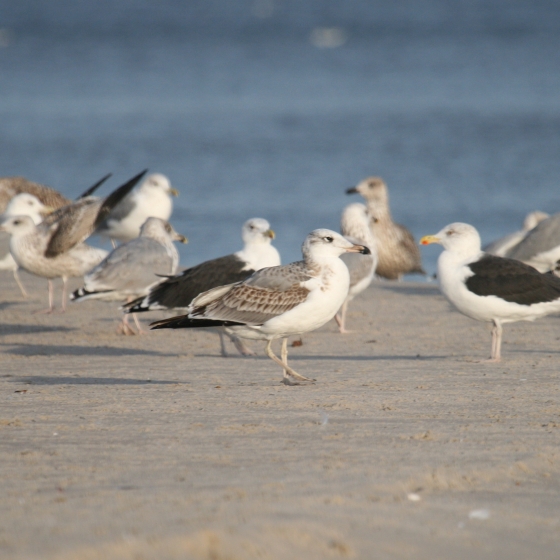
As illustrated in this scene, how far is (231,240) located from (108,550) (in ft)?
48.0

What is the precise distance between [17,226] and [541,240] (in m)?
5.72

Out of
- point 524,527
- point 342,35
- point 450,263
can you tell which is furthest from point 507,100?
point 342,35

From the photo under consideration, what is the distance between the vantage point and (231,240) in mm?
18094

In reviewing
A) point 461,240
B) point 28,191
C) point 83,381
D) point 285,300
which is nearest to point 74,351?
point 83,381

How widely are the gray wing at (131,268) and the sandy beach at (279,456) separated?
125cm

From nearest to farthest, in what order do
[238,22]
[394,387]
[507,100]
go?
[394,387] < [507,100] < [238,22]

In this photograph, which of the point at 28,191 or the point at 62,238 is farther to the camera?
the point at 28,191

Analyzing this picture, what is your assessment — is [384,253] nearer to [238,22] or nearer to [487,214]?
[487,214]

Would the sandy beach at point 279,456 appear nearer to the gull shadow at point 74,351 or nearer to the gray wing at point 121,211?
the gull shadow at point 74,351

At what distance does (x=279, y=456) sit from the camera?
484 cm

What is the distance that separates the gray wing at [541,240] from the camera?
11.6 m

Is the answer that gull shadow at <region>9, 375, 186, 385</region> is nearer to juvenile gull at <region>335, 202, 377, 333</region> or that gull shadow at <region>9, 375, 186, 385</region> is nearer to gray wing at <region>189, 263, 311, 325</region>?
gray wing at <region>189, 263, 311, 325</region>

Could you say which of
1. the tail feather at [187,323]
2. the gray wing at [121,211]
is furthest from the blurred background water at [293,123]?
the tail feather at [187,323]

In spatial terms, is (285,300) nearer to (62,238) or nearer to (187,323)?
(187,323)
